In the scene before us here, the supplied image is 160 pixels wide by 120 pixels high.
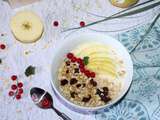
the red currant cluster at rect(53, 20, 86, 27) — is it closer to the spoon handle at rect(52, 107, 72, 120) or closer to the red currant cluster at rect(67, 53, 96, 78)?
the red currant cluster at rect(67, 53, 96, 78)

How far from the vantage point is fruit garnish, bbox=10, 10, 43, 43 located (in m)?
0.88

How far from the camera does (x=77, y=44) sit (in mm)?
863

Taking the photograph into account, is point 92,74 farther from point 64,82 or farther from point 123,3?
point 123,3

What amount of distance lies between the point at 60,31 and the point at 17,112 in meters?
0.23

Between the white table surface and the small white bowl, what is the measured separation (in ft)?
0.12

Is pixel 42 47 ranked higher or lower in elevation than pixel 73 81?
higher

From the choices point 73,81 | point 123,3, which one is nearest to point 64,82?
point 73,81

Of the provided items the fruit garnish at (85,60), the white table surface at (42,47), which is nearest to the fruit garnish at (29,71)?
the white table surface at (42,47)

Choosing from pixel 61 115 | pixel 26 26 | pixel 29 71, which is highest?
pixel 26 26

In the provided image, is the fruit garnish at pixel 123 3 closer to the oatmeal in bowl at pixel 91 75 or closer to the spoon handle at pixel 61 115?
the oatmeal in bowl at pixel 91 75

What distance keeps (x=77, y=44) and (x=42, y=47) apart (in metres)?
0.09

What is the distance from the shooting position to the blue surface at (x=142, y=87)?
31.4 inches

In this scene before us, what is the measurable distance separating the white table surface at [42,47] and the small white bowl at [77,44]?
37mm

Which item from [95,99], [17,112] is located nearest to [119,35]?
[95,99]
